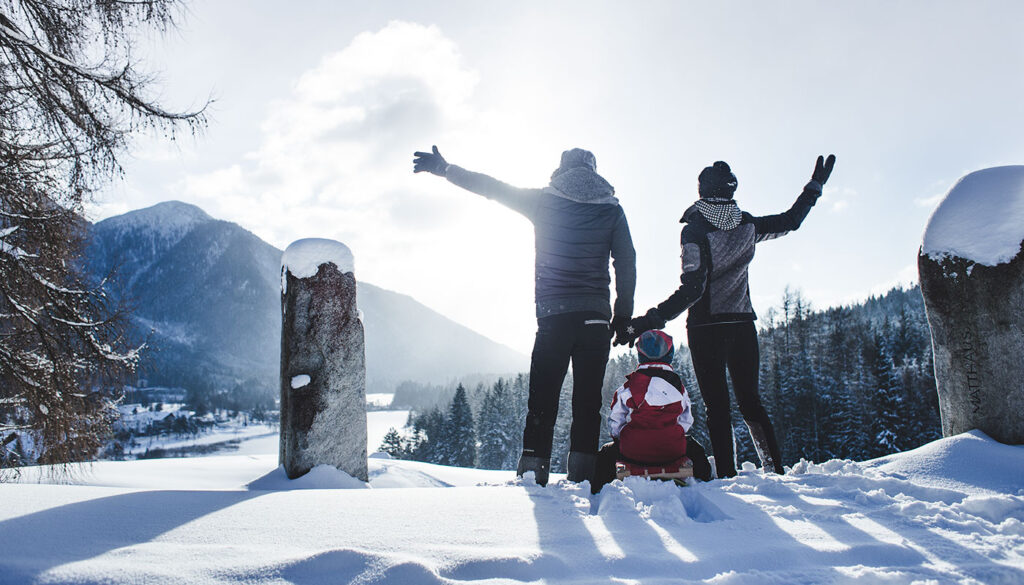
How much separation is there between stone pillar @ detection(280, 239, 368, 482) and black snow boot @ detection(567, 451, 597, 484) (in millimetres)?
3136

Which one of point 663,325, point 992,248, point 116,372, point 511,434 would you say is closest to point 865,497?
point 663,325

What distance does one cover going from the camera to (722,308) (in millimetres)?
4062

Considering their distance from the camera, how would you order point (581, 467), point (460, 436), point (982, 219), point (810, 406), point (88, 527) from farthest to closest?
point (460, 436) → point (810, 406) → point (982, 219) → point (581, 467) → point (88, 527)

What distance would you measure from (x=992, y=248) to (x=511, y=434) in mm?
57583

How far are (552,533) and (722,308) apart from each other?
2559mm

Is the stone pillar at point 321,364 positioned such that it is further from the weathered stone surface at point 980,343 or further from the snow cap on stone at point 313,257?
the weathered stone surface at point 980,343

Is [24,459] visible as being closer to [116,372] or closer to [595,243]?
[116,372]

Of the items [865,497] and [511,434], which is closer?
[865,497]

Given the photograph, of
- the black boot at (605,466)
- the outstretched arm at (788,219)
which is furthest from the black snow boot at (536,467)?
the outstretched arm at (788,219)

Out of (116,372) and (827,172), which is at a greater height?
(827,172)

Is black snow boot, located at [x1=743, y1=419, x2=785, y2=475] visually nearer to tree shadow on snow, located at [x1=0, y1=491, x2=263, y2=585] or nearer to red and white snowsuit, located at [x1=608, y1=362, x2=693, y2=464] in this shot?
red and white snowsuit, located at [x1=608, y1=362, x2=693, y2=464]

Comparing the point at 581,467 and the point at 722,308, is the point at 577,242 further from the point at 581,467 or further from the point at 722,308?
the point at 581,467

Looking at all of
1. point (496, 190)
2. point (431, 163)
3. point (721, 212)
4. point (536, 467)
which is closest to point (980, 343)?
point (721, 212)

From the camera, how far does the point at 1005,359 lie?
395 centimetres
